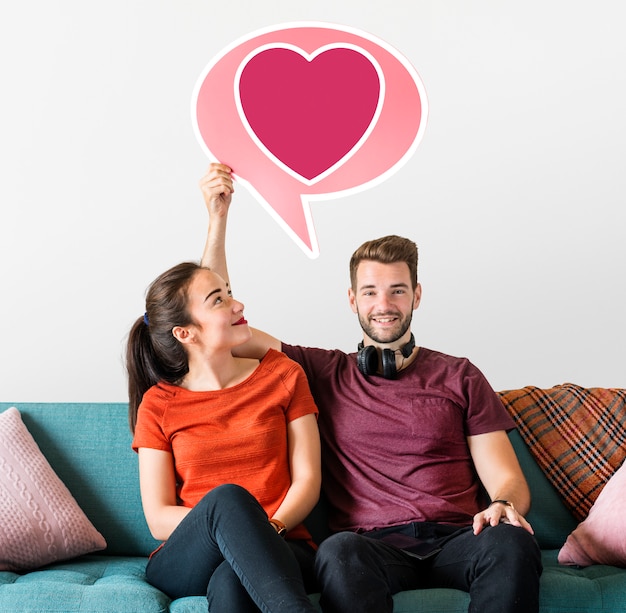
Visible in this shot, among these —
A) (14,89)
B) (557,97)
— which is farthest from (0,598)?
(557,97)

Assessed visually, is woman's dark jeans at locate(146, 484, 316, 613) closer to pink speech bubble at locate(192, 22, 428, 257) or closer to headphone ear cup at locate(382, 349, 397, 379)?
headphone ear cup at locate(382, 349, 397, 379)

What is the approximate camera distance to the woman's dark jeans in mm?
1778

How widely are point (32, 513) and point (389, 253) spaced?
1152mm

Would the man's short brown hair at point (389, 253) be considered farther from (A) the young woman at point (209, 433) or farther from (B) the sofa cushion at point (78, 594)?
(B) the sofa cushion at point (78, 594)

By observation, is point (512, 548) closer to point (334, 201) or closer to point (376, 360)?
point (376, 360)

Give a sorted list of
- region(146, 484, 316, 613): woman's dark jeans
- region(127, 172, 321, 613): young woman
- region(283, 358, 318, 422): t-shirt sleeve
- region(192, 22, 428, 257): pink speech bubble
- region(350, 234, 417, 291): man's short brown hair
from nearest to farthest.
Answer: region(146, 484, 316, 613): woman's dark jeans < region(127, 172, 321, 613): young woman < region(283, 358, 318, 422): t-shirt sleeve < region(350, 234, 417, 291): man's short brown hair < region(192, 22, 428, 257): pink speech bubble

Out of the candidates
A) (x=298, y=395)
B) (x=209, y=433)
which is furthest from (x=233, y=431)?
(x=298, y=395)

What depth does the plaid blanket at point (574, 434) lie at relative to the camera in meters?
2.50

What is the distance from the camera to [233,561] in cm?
185

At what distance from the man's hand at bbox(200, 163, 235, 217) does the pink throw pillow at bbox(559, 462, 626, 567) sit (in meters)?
1.28

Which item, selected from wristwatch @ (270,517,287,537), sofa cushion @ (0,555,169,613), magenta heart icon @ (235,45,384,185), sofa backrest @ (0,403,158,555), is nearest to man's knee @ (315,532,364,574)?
wristwatch @ (270,517,287,537)

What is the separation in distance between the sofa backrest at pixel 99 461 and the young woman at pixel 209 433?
0.48 feet

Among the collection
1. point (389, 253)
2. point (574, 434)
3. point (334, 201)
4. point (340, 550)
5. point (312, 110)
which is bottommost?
point (340, 550)

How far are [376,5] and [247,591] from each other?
2203mm
